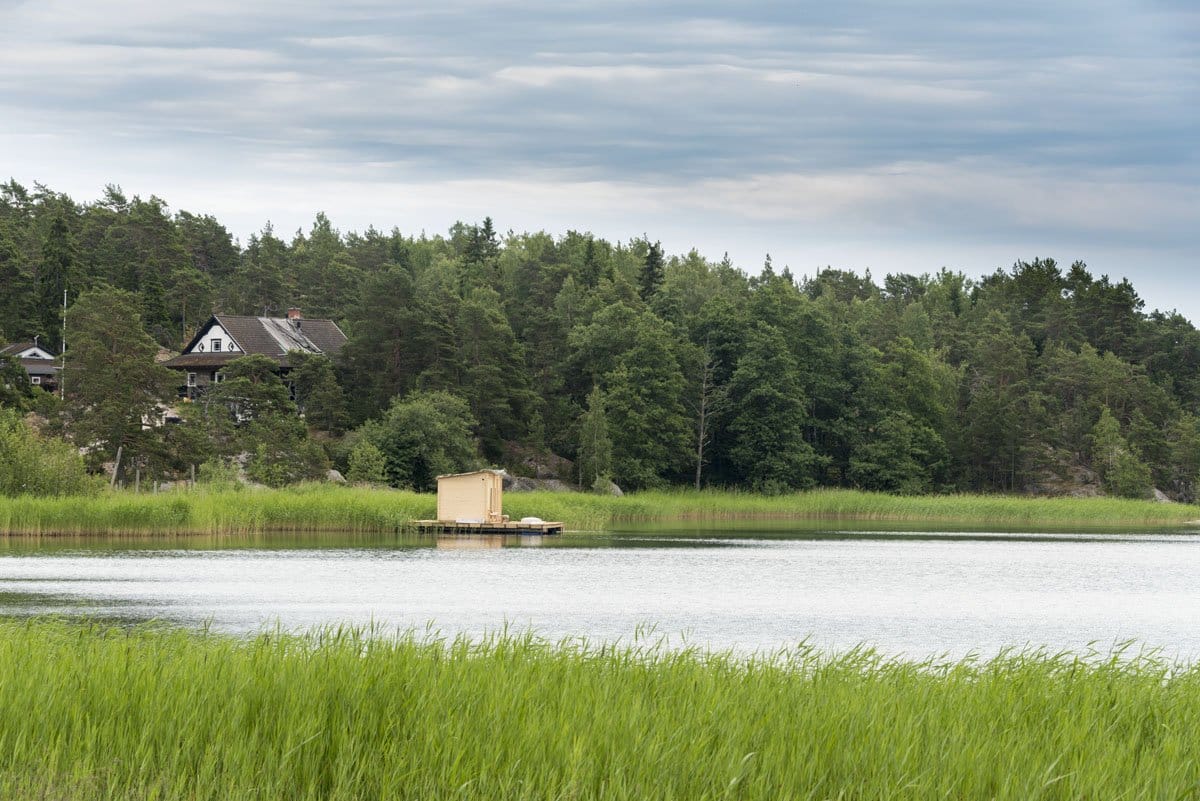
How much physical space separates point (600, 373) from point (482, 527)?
1376 inches

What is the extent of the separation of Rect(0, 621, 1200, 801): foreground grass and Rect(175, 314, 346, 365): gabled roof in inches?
3050

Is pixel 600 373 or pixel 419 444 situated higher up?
pixel 600 373

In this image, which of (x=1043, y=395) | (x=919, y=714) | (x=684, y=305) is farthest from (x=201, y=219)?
(x=919, y=714)

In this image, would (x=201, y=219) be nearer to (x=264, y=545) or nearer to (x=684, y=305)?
(x=684, y=305)

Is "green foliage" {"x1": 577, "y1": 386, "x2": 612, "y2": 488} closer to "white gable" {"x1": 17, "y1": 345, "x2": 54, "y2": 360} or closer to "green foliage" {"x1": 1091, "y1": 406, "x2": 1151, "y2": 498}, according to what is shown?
"green foliage" {"x1": 1091, "y1": 406, "x2": 1151, "y2": 498}

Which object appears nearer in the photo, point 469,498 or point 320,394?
point 469,498

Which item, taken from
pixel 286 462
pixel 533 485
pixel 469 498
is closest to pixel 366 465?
pixel 286 462

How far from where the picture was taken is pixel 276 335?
90.5 m

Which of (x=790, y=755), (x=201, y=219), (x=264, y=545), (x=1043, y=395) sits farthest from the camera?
(x=201, y=219)

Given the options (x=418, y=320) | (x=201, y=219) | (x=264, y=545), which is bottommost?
(x=264, y=545)

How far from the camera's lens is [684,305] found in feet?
364

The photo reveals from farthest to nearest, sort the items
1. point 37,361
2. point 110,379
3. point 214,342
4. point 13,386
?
1. point 37,361
2. point 214,342
3. point 13,386
4. point 110,379

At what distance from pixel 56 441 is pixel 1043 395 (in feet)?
251

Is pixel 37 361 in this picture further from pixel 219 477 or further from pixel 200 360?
pixel 219 477
